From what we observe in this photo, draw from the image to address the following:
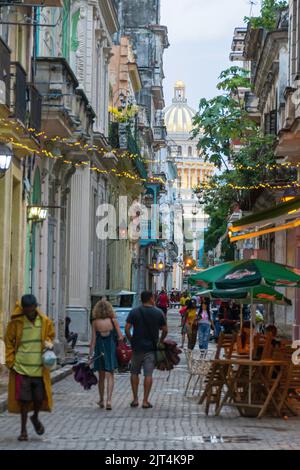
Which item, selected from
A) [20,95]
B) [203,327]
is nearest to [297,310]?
[203,327]

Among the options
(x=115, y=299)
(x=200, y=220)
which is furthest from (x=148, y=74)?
(x=200, y=220)

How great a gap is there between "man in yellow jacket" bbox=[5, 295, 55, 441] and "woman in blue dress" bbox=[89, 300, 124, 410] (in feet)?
13.5

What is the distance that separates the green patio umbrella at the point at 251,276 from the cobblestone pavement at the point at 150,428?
1.72 metres

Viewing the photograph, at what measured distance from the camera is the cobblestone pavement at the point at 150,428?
12836 millimetres

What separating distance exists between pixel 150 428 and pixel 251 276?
10.2ft

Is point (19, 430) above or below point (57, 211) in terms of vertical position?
below

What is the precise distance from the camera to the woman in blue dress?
17484 millimetres

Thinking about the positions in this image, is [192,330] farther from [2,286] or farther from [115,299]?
[2,286]

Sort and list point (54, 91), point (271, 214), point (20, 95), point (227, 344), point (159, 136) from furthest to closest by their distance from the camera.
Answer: point (159, 136)
point (54, 91)
point (20, 95)
point (227, 344)
point (271, 214)

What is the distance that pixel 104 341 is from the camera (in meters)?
17.6

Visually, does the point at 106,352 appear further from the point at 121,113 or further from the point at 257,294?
the point at 121,113

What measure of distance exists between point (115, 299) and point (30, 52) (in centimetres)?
1205

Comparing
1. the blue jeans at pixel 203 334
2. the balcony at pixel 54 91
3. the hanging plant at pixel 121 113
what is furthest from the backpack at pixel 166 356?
the hanging plant at pixel 121 113

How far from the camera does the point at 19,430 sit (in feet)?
46.6
